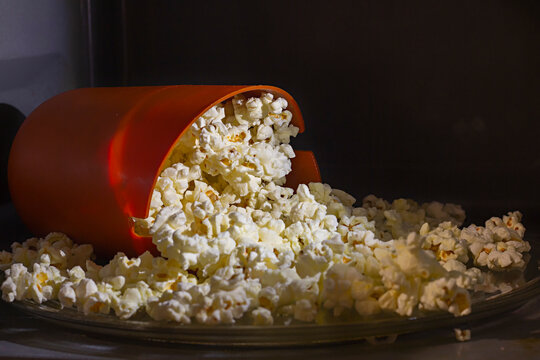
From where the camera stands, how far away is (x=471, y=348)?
1.03m

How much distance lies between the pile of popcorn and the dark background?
1.36ft

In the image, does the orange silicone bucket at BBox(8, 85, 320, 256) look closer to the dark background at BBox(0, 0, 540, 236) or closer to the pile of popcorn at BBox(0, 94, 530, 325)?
the pile of popcorn at BBox(0, 94, 530, 325)

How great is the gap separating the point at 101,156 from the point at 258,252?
39cm

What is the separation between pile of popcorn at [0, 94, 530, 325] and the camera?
3.52 ft

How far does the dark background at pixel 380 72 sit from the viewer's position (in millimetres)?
2020

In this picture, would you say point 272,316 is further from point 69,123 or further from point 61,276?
point 69,123

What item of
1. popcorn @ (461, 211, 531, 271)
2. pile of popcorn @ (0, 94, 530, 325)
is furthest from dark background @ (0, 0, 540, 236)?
popcorn @ (461, 211, 531, 271)

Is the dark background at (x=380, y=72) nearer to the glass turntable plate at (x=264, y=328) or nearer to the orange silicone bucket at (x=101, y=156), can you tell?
the orange silicone bucket at (x=101, y=156)

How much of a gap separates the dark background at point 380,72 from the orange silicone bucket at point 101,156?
0.58 m

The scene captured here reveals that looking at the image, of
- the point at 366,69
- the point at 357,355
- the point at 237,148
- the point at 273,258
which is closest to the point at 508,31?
the point at 366,69

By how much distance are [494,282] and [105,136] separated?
2.57ft

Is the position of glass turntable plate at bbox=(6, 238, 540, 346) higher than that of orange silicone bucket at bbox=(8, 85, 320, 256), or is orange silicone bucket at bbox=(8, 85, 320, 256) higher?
orange silicone bucket at bbox=(8, 85, 320, 256)

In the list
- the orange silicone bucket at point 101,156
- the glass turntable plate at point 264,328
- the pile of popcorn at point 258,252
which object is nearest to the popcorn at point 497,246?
the pile of popcorn at point 258,252

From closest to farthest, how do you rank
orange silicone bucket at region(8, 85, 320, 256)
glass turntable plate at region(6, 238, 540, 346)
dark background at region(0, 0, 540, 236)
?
glass turntable plate at region(6, 238, 540, 346) < orange silicone bucket at region(8, 85, 320, 256) < dark background at region(0, 0, 540, 236)
